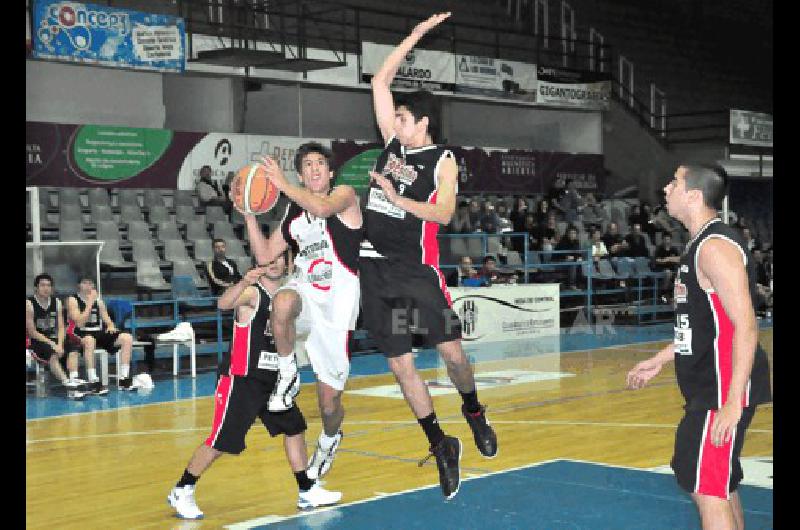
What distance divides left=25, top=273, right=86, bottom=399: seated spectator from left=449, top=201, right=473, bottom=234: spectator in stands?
8.14m

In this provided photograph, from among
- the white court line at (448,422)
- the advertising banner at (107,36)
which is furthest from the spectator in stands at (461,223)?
the white court line at (448,422)

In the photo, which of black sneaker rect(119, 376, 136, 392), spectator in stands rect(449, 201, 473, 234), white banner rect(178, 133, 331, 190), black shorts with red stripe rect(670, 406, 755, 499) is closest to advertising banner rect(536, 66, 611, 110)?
spectator in stands rect(449, 201, 473, 234)

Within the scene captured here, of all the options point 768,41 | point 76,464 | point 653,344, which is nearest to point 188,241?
point 653,344

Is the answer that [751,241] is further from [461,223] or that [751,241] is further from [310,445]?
[310,445]

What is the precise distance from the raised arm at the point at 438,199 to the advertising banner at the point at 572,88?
1890cm

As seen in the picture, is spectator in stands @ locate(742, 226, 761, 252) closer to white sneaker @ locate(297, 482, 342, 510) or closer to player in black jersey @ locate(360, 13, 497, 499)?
white sneaker @ locate(297, 482, 342, 510)

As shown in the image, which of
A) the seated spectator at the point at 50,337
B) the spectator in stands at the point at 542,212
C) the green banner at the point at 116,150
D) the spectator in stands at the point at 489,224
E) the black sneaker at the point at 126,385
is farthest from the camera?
the spectator in stands at the point at 542,212

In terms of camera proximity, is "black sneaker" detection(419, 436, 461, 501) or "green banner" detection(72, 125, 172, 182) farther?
"green banner" detection(72, 125, 172, 182)

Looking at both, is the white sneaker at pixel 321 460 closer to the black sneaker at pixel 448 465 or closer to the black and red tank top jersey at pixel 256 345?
the black and red tank top jersey at pixel 256 345

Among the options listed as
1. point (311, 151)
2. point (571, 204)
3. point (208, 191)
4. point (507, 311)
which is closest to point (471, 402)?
point (311, 151)

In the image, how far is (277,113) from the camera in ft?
68.8

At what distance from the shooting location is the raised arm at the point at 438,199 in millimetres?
5156

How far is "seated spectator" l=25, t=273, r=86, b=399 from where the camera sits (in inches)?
468
